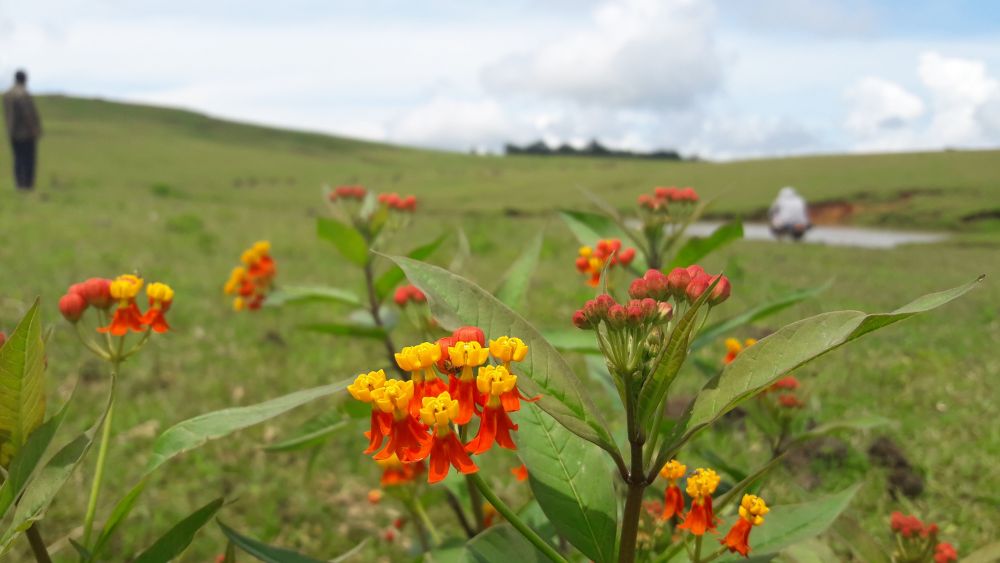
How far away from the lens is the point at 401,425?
3.13ft

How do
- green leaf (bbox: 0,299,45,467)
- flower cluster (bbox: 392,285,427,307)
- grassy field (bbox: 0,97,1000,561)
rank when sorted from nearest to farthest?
green leaf (bbox: 0,299,45,467), flower cluster (bbox: 392,285,427,307), grassy field (bbox: 0,97,1000,561)

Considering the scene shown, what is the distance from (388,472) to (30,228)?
7737 millimetres

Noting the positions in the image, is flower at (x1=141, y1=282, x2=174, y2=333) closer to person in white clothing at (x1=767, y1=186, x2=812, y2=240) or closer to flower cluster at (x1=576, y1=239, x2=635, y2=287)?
flower cluster at (x1=576, y1=239, x2=635, y2=287)

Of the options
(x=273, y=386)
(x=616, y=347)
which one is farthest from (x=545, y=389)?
(x=273, y=386)

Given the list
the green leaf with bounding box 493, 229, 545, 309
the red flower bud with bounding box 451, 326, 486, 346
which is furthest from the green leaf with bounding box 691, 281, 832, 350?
the red flower bud with bounding box 451, 326, 486, 346

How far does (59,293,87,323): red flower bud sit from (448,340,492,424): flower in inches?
34.1

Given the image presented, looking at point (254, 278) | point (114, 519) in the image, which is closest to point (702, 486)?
point (114, 519)

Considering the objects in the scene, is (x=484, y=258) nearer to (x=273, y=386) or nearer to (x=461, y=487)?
(x=273, y=386)

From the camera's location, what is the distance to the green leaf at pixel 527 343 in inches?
39.3

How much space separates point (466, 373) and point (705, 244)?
1.04m

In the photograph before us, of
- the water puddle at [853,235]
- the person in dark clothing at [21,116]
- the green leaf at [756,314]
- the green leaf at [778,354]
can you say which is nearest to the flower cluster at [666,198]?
the green leaf at [756,314]

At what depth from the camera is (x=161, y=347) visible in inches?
195

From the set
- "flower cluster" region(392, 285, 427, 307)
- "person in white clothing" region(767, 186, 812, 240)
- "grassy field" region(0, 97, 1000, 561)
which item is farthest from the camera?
"person in white clothing" region(767, 186, 812, 240)

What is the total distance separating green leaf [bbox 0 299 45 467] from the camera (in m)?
1.10
